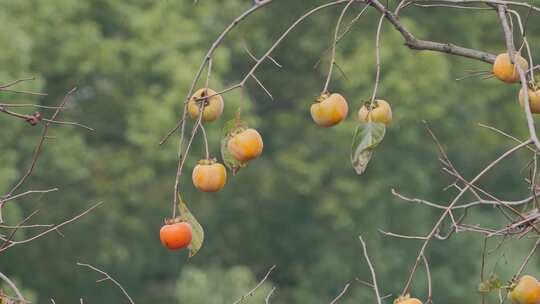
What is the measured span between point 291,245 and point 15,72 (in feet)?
29.3

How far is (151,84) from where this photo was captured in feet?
62.7

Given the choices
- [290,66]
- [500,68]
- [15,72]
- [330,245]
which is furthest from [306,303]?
[500,68]

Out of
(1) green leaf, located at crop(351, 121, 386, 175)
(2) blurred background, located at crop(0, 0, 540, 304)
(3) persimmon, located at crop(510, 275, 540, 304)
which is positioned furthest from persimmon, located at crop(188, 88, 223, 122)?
(2) blurred background, located at crop(0, 0, 540, 304)

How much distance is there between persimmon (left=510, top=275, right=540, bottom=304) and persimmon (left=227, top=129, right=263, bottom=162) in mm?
564

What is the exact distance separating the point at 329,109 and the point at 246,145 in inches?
7.3

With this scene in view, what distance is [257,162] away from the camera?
21656 millimetres

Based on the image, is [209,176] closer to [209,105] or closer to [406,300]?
[209,105]

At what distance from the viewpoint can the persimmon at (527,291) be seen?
8.56 ft

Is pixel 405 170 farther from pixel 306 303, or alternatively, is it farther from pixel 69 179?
pixel 69 179

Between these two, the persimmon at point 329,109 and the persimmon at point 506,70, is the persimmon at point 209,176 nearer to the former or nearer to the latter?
the persimmon at point 329,109

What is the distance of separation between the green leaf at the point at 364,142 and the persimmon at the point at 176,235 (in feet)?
1.22

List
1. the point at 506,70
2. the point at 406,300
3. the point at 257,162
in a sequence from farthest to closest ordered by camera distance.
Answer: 1. the point at 257,162
2. the point at 506,70
3. the point at 406,300

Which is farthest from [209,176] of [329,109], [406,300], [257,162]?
[257,162]

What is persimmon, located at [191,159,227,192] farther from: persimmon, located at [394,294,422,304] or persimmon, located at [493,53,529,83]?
persimmon, located at [493,53,529,83]
